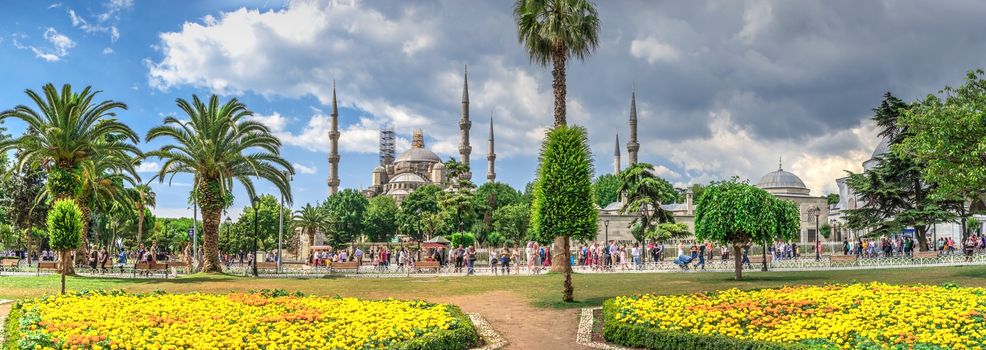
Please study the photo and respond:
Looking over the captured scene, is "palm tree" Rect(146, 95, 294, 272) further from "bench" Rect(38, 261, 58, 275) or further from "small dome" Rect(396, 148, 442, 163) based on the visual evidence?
"small dome" Rect(396, 148, 442, 163)

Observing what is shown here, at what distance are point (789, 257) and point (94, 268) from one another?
31.9 metres

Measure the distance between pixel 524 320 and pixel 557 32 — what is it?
10.4 meters

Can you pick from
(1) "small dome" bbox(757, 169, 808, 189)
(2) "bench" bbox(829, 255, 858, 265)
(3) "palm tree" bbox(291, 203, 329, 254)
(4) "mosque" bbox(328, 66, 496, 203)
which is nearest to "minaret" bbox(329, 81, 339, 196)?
(4) "mosque" bbox(328, 66, 496, 203)

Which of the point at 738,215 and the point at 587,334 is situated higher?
the point at 738,215

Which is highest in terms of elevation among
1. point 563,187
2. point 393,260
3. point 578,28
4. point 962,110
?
point 578,28

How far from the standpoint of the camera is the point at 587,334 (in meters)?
12.0

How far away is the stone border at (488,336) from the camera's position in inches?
434

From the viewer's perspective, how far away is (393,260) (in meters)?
46.8

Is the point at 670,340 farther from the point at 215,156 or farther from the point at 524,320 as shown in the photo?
the point at 215,156

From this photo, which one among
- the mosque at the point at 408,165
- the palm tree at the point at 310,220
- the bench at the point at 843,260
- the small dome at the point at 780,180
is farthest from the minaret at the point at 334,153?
the bench at the point at 843,260

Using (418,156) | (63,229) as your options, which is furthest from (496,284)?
(418,156)

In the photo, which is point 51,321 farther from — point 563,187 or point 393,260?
point 393,260

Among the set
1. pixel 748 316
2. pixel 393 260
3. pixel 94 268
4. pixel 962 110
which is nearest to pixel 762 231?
pixel 962 110

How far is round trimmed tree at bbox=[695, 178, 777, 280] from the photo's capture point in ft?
65.8
